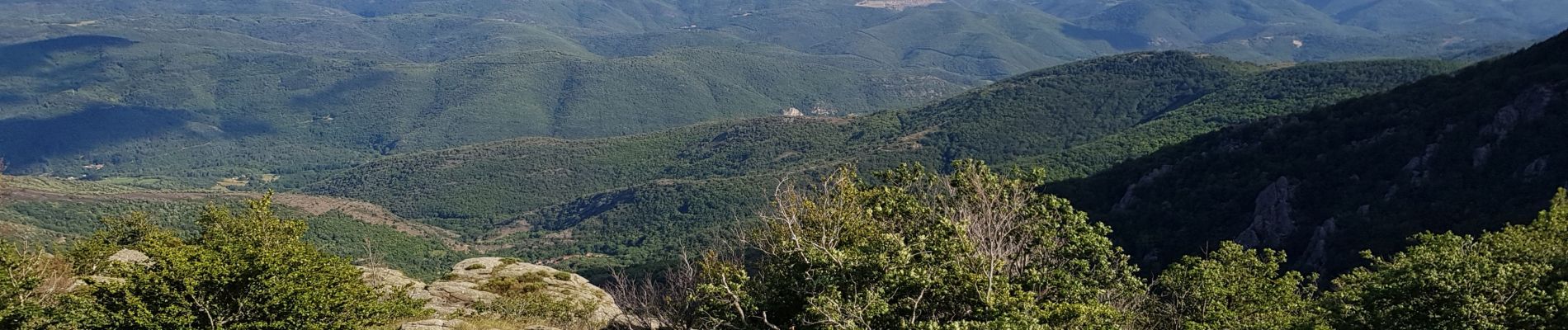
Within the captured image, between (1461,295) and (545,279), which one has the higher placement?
(1461,295)

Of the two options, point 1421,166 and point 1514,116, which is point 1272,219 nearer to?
point 1421,166

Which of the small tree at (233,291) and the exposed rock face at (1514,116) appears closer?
the small tree at (233,291)

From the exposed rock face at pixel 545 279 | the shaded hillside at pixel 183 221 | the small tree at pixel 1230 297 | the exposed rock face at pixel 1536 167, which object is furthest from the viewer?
the shaded hillside at pixel 183 221

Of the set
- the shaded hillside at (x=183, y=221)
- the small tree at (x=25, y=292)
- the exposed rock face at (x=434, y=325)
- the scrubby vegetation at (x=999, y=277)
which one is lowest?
the shaded hillside at (x=183, y=221)

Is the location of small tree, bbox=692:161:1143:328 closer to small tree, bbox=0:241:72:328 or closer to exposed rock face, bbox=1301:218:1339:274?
small tree, bbox=0:241:72:328

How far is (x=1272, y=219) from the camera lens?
82312 mm

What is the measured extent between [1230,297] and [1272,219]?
53695mm

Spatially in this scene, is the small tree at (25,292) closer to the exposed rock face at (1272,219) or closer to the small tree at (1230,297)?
the small tree at (1230,297)

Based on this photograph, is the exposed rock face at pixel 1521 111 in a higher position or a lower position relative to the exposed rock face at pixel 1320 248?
higher

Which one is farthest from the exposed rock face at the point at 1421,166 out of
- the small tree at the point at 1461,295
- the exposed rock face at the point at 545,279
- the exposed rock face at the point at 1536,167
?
the exposed rock face at the point at 545,279

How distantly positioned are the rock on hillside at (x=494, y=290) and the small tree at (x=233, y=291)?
274 inches

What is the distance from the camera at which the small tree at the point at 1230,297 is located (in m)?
33.1

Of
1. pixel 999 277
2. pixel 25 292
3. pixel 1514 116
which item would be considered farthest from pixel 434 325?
pixel 1514 116

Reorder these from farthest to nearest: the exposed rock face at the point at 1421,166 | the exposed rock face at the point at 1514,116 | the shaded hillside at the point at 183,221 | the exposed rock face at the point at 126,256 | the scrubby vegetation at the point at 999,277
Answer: the shaded hillside at the point at 183,221
the exposed rock face at the point at 1421,166
the exposed rock face at the point at 1514,116
the exposed rock face at the point at 126,256
the scrubby vegetation at the point at 999,277
